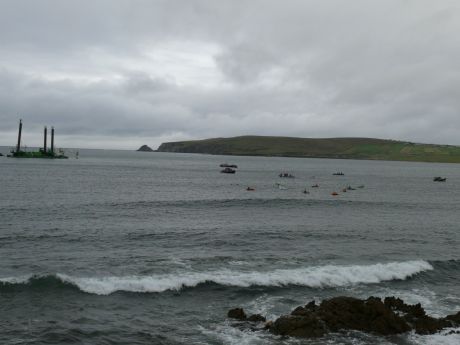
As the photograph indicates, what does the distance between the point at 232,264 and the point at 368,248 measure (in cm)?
1311

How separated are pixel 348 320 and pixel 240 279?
8.51m

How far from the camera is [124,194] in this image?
77938mm

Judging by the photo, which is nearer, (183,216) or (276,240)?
(276,240)

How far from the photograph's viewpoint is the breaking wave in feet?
89.6

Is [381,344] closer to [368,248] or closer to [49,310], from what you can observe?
[49,310]

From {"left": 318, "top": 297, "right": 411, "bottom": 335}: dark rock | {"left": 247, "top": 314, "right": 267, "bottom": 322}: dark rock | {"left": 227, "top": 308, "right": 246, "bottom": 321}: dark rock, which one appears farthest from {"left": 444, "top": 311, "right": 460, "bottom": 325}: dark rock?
{"left": 227, "top": 308, "right": 246, "bottom": 321}: dark rock

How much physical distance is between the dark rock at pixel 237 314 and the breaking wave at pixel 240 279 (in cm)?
505

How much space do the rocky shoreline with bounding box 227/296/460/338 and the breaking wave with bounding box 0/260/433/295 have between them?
18.5ft

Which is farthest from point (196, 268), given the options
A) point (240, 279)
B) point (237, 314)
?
point (237, 314)

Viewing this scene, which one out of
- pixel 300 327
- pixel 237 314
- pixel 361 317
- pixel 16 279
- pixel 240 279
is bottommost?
pixel 16 279

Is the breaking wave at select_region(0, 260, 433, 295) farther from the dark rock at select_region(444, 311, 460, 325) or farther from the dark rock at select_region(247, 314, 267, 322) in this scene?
the dark rock at select_region(444, 311, 460, 325)

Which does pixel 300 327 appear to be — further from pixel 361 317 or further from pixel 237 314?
pixel 237 314

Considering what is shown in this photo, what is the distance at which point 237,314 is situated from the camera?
906 inches

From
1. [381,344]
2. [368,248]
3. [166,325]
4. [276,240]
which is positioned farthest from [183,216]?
[381,344]
